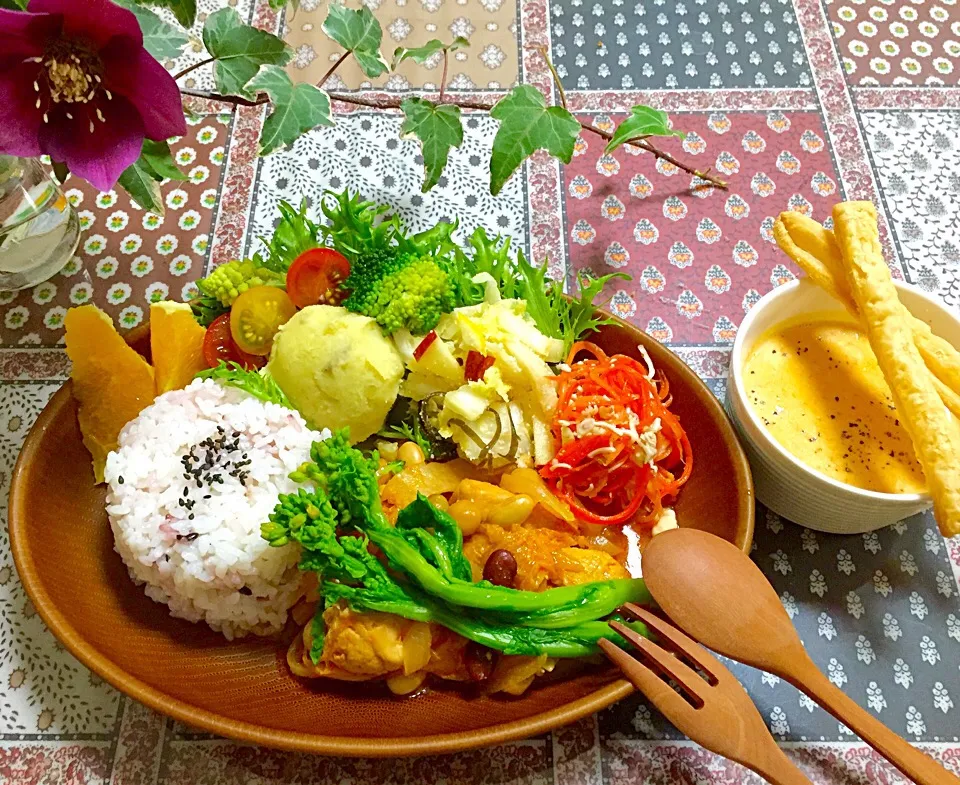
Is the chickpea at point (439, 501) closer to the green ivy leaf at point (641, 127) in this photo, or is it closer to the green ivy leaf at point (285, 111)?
the green ivy leaf at point (285, 111)

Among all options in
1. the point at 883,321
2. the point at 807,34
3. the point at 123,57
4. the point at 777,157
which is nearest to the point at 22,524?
the point at 123,57

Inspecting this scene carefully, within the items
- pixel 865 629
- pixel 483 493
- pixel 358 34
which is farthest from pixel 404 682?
pixel 358 34

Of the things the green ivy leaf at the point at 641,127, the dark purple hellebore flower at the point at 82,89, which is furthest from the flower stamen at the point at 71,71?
the green ivy leaf at the point at 641,127

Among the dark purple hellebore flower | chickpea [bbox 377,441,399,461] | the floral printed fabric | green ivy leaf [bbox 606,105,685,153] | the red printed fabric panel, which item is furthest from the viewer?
the floral printed fabric

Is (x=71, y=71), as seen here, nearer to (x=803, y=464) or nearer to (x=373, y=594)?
(x=373, y=594)

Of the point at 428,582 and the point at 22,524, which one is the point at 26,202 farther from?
the point at 428,582

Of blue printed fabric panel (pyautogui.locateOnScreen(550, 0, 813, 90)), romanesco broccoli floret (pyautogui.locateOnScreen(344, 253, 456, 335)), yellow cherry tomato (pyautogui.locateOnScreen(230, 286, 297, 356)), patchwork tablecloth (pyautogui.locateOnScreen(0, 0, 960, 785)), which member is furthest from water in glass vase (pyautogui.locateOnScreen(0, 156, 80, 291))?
blue printed fabric panel (pyautogui.locateOnScreen(550, 0, 813, 90))

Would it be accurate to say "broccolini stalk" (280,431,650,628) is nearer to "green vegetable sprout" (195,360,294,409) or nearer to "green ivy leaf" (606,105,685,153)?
"green vegetable sprout" (195,360,294,409)
